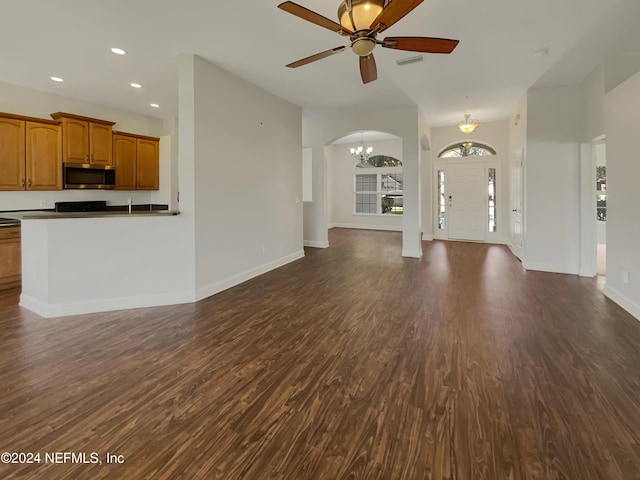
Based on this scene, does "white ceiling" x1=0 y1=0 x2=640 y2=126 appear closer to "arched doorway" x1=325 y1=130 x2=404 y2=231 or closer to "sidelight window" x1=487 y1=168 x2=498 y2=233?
"sidelight window" x1=487 y1=168 x2=498 y2=233

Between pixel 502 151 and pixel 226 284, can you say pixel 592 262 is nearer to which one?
pixel 502 151

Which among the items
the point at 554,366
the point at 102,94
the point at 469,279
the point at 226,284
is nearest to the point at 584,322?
the point at 554,366

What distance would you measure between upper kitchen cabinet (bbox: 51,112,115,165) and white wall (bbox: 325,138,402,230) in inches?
295

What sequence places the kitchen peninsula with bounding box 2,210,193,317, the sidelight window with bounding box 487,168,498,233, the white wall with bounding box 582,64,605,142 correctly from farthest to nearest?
the sidelight window with bounding box 487,168,498,233
the white wall with bounding box 582,64,605,142
the kitchen peninsula with bounding box 2,210,193,317

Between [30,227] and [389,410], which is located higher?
[30,227]

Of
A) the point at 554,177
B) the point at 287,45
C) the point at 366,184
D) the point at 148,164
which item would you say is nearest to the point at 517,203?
the point at 554,177

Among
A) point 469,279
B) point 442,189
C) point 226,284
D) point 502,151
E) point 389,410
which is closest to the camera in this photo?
point 389,410

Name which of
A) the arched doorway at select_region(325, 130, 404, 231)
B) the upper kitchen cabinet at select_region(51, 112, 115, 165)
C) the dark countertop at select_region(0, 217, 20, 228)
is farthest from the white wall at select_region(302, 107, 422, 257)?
the dark countertop at select_region(0, 217, 20, 228)

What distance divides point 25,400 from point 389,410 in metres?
2.25

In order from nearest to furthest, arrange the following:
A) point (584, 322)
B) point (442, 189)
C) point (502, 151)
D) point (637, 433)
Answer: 1. point (637, 433)
2. point (584, 322)
3. point (502, 151)
4. point (442, 189)

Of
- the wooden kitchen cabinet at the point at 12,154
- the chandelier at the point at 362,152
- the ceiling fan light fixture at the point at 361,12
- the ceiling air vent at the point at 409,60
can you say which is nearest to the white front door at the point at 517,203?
the ceiling air vent at the point at 409,60

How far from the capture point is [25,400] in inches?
81.0

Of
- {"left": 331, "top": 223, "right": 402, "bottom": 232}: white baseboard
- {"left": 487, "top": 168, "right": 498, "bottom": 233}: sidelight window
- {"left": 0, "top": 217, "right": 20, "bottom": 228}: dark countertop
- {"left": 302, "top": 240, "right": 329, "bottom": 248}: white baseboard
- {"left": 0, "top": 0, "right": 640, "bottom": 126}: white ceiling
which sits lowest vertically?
{"left": 302, "top": 240, "right": 329, "bottom": 248}: white baseboard

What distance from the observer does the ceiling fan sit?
2232 mm
